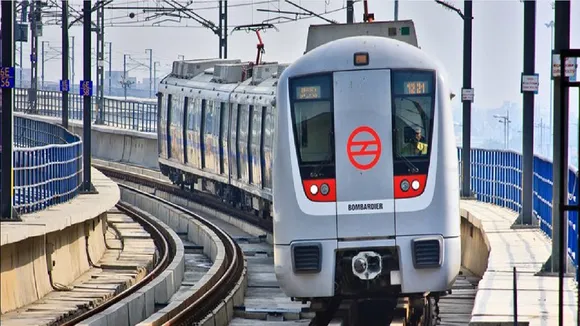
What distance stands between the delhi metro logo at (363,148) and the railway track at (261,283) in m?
1.72

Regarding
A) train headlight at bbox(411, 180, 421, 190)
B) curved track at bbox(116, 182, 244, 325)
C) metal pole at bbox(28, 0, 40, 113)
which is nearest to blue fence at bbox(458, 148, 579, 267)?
train headlight at bbox(411, 180, 421, 190)

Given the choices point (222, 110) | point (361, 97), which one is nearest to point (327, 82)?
point (361, 97)

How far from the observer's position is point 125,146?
55.4 metres

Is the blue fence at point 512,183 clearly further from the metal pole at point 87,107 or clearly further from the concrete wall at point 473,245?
the metal pole at point 87,107

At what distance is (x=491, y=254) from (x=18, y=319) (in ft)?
22.0

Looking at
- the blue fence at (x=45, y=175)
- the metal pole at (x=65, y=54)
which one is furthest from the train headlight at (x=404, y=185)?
the metal pole at (x=65, y=54)

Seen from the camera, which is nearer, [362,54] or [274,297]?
[362,54]

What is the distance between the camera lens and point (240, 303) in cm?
2048

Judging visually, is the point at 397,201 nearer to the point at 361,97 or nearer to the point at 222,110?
the point at 361,97

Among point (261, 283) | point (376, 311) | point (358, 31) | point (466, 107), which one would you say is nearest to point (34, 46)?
point (466, 107)

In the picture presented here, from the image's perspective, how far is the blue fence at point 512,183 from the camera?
768 inches

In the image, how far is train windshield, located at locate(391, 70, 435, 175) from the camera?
1563cm

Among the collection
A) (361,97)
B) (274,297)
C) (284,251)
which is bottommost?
(274,297)

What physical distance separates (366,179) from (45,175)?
779cm
